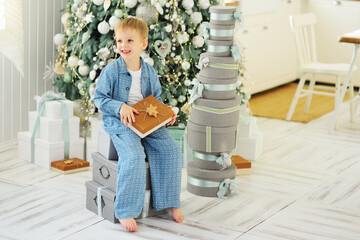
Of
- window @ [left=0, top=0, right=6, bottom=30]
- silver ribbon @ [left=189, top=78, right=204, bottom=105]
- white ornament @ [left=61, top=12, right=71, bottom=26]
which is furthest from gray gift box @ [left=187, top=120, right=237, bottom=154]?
window @ [left=0, top=0, right=6, bottom=30]

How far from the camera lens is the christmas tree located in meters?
3.53

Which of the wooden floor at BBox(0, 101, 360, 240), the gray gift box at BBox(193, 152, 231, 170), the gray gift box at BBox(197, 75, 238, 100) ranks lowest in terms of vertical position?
the wooden floor at BBox(0, 101, 360, 240)

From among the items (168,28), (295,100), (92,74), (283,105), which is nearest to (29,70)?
(92,74)

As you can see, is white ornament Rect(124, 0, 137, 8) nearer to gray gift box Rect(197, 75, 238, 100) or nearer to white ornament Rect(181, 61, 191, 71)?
white ornament Rect(181, 61, 191, 71)

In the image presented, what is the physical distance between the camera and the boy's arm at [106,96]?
2769 millimetres

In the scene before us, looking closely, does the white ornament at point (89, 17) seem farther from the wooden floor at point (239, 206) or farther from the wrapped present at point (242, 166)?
the wrapped present at point (242, 166)

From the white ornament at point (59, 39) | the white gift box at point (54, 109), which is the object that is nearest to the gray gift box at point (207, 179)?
the white gift box at point (54, 109)

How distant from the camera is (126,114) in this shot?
272 cm

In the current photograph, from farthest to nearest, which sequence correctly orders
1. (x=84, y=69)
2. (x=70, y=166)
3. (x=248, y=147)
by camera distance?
(x=248, y=147) → (x=84, y=69) → (x=70, y=166)

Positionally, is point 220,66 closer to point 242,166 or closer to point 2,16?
point 242,166

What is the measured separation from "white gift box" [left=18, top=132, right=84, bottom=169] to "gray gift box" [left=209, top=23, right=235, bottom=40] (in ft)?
3.50

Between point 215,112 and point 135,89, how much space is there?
439 mm

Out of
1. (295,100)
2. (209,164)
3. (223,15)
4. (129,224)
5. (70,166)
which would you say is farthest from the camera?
(295,100)

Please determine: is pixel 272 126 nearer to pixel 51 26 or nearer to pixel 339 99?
pixel 339 99
